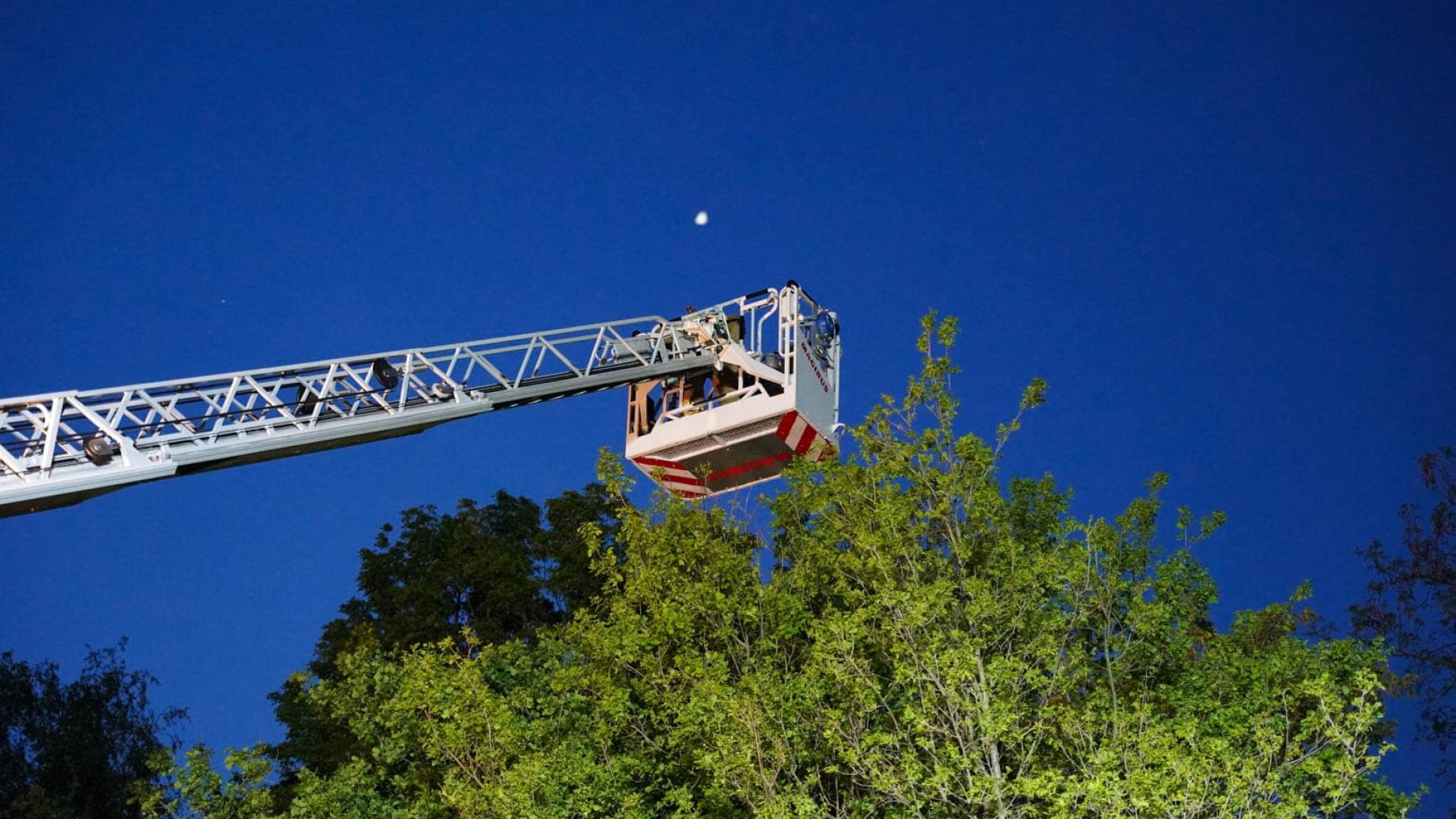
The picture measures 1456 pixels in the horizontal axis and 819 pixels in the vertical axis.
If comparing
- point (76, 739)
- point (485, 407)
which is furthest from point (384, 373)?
point (76, 739)

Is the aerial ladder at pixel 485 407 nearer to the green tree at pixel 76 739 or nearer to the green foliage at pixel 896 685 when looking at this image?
the green foliage at pixel 896 685

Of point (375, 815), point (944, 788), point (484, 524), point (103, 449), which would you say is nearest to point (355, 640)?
point (484, 524)

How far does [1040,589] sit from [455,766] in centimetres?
1103

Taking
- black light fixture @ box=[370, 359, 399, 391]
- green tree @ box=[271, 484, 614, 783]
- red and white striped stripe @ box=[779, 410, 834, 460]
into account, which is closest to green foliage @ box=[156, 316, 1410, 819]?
red and white striped stripe @ box=[779, 410, 834, 460]

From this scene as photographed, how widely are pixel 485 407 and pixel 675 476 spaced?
5.60 metres

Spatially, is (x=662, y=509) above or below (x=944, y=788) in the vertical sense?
above

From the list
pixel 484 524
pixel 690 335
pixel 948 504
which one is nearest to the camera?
pixel 948 504

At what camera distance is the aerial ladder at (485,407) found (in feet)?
75.5

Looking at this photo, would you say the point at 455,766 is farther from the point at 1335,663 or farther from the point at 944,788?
the point at 1335,663

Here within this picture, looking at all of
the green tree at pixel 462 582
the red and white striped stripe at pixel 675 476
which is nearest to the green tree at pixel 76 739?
the green tree at pixel 462 582

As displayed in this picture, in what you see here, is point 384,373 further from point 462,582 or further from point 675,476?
point 462,582

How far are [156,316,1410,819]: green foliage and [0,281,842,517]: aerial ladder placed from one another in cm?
172

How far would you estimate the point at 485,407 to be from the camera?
30656 millimetres

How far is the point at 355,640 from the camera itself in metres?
44.1
